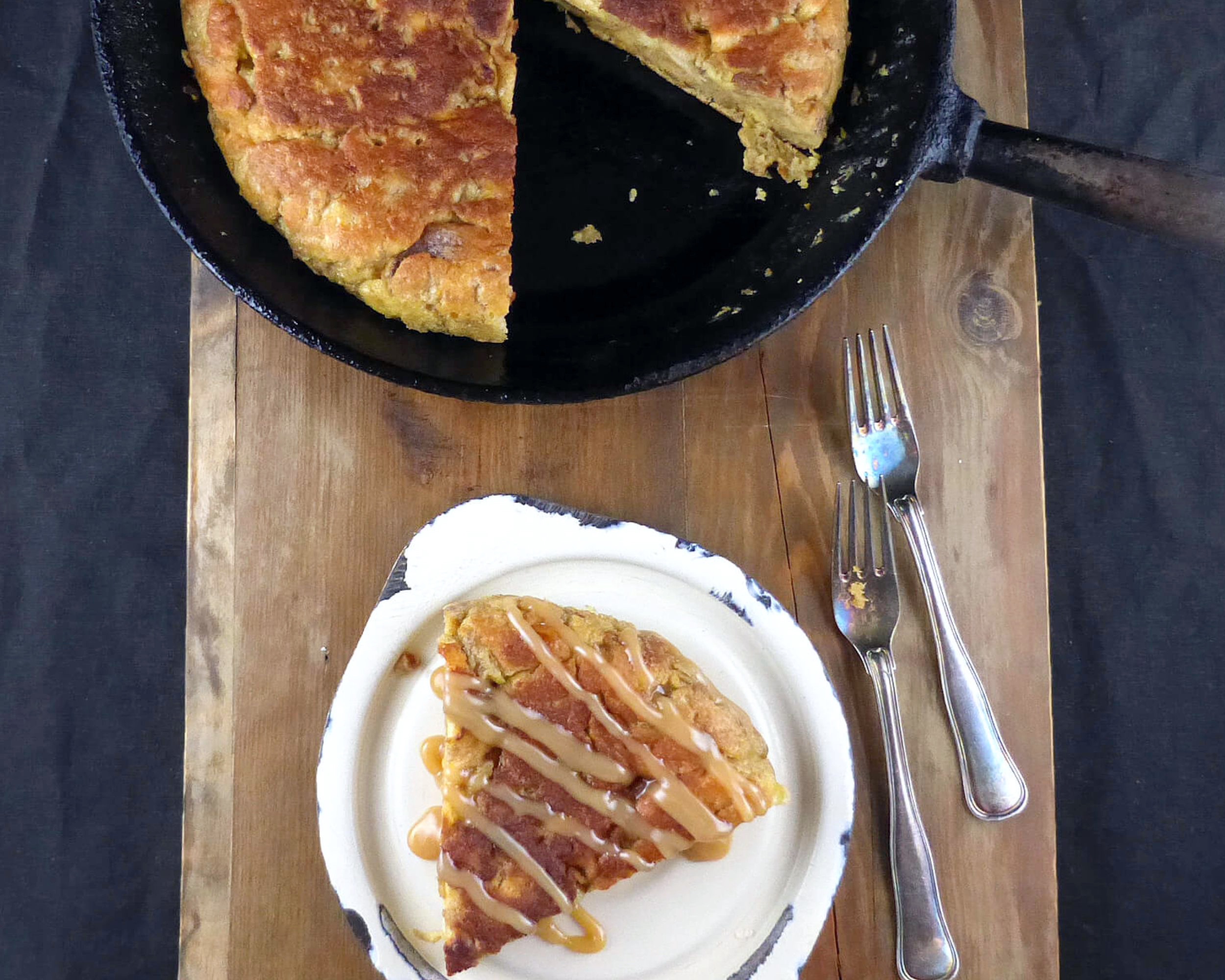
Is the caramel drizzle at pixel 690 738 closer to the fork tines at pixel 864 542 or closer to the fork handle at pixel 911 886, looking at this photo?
the fork handle at pixel 911 886

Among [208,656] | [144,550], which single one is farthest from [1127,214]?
[144,550]

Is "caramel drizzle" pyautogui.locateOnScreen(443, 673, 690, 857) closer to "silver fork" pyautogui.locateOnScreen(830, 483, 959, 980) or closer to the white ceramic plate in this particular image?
the white ceramic plate

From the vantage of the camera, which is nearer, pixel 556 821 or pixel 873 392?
pixel 556 821

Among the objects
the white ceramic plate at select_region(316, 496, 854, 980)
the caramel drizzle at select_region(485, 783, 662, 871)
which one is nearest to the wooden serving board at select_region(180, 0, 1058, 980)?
the white ceramic plate at select_region(316, 496, 854, 980)

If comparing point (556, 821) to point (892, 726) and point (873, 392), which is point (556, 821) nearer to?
point (892, 726)

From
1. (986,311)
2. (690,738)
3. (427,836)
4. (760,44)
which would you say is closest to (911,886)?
(690,738)
